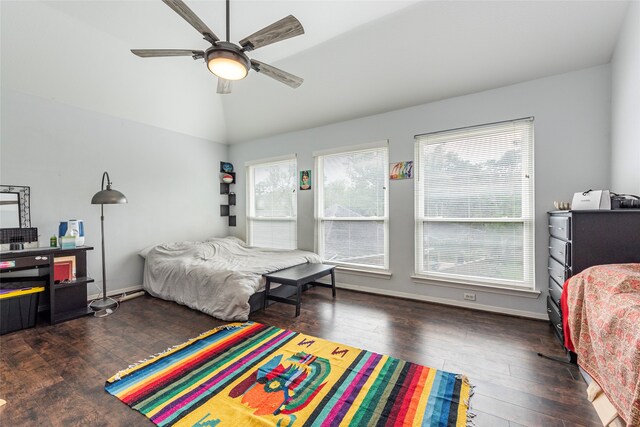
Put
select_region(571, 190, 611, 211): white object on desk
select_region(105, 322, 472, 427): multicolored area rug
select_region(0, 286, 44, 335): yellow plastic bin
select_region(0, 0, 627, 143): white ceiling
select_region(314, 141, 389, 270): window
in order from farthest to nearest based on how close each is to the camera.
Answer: select_region(314, 141, 389, 270): window
select_region(0, 286, 44, 335): yellow plastic bin
select_region(0, 0, 627, 143): white ceiling
select_region(571, 190, 611, 211): white object on desk
select_region(105, 322, 472, 427): multicolored area rug

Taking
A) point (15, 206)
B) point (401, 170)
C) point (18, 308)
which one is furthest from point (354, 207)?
point (15, 206)

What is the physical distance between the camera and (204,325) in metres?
2.81

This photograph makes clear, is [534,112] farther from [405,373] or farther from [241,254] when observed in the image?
[241,254]

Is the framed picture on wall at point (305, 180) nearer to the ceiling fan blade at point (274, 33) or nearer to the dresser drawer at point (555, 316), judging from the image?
the ceiling fan blade at point (274, 33)

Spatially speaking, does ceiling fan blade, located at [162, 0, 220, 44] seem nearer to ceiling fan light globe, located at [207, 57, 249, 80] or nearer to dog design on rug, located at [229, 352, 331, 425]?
ceiling fan light globe, located at [207, 57, 249, 80]

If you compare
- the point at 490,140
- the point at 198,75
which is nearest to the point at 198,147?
the point at 198,75

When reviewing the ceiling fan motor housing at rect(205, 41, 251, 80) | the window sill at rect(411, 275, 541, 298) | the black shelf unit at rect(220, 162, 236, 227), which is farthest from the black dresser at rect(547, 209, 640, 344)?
the black shelf unit at rect(220, 162, 236, 227)

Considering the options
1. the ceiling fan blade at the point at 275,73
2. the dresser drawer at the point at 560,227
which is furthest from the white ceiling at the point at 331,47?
the dresser drawer at the point at 560,227

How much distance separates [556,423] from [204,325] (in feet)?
9.52

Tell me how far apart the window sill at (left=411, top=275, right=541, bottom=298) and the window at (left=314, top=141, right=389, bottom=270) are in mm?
545

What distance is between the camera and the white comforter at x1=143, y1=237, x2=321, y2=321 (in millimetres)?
2932

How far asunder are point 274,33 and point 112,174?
343cm

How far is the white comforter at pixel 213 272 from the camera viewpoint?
9.62 feet

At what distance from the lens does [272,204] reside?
16.6 feet
